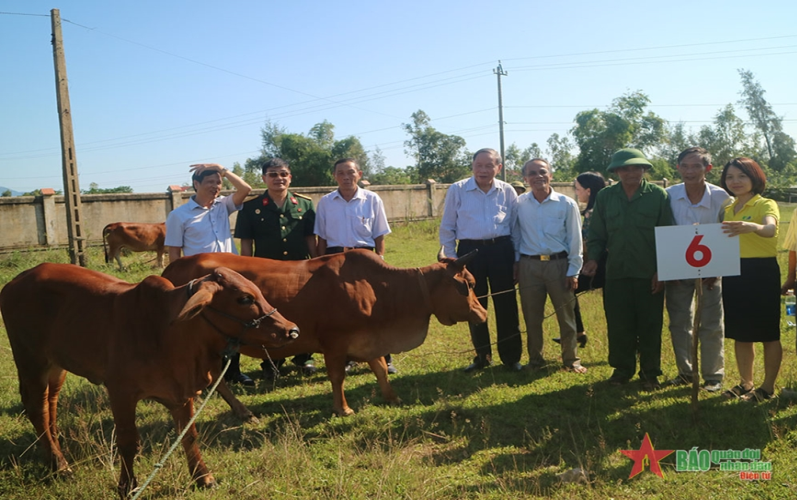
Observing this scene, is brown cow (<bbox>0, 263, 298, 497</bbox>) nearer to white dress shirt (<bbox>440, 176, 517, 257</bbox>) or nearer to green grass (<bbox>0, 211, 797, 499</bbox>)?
green grass (<bbox>0, 211, 797, 499</bbox>)

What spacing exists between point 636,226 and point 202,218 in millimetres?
4224

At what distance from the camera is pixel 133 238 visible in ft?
50.9

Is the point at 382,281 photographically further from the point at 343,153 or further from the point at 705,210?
the point at 343,153

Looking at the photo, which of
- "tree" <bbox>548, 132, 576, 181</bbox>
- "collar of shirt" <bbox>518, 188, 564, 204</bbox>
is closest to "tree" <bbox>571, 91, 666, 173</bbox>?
"tree" <bbox>548, 132, 576, 181</bbox>

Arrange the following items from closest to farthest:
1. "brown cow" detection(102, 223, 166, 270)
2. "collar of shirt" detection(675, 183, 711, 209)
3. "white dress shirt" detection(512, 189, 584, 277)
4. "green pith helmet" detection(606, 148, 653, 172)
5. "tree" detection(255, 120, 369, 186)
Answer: "green pith helmet" detection(606, 148, 653, 172) → "collar of shirt" detection(675, 183, 711, 209) → "white dress shirt" detection(512, 189, 584, 277) → "brown cow" detection(102, 223, 166, 270) → "tree" detection(255, 120, 369, 186)

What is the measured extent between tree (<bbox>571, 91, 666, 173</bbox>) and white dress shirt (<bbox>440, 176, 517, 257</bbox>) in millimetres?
41153

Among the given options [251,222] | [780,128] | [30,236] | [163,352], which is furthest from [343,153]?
[780,128]

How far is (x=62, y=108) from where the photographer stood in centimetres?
1433

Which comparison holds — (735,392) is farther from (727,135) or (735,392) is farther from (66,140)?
(727,135)

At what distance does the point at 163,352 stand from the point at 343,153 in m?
37.8

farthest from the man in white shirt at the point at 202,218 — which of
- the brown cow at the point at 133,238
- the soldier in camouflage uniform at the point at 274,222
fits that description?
the brown cow at the point at 133,238

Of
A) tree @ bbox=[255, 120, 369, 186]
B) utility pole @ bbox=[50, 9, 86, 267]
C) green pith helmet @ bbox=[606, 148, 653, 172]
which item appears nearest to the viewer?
green pith helmet @ bbox=[606, 148, 653, 172]

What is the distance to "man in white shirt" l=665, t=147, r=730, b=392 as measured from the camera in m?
5.70

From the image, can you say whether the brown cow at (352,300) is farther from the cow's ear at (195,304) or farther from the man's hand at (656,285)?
the cow's ear at (195,304)
